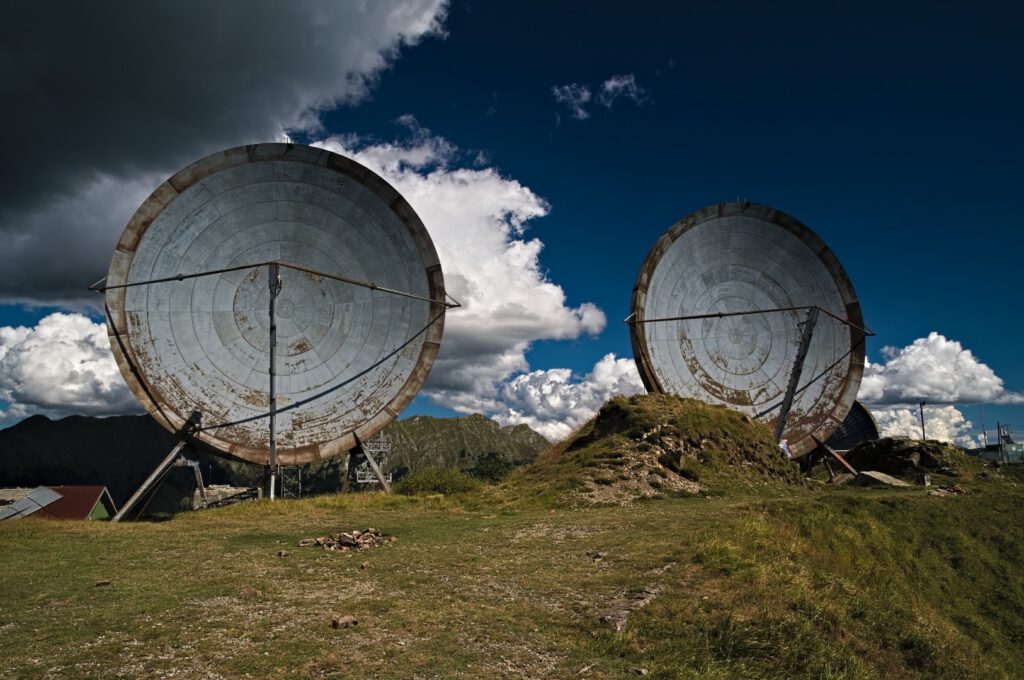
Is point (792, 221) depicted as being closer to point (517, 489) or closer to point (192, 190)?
point (517, 489)

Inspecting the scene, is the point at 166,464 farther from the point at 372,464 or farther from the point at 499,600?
the point at 499,600

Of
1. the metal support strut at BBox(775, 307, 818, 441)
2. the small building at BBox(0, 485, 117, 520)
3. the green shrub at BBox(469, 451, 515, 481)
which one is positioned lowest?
the small building at BBox(0, 485, 117, 520)

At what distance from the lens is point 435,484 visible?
28.7 m

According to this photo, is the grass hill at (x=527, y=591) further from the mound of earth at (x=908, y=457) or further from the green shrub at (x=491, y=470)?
the mound of earth at (x=908, y=457)

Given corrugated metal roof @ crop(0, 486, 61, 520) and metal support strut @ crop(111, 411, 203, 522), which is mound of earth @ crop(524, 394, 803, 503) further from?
corrugated metal roof @ crop(0, 486, 61, 520)

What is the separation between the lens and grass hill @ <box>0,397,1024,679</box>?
816cm

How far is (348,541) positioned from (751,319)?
27.7 metres

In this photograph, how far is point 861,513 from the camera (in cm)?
2239

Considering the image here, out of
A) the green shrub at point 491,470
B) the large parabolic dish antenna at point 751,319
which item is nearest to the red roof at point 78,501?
the green shrub at point 491,470

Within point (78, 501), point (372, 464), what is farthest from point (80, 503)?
point (372, 464)

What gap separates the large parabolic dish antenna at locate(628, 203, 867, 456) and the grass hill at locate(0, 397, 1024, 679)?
10.3m

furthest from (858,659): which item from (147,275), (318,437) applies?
(147,275)

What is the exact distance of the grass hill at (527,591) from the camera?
8156 mm

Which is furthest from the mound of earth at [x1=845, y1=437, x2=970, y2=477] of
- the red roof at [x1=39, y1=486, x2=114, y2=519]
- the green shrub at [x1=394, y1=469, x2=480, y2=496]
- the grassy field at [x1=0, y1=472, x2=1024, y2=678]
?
the red roof at [x1=39, y1=486, x2=114, y2=519]
